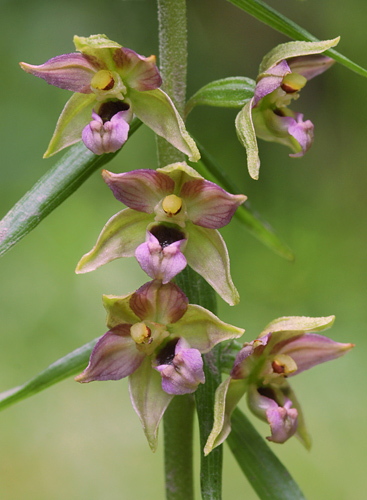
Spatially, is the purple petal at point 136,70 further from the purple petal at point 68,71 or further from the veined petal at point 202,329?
the veined petal at point 202,329

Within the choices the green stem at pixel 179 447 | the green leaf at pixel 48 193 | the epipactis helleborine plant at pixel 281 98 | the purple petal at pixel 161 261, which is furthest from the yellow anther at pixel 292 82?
the green stem at pixel 179 447

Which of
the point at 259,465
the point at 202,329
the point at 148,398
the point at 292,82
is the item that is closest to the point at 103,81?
the point at 292,82

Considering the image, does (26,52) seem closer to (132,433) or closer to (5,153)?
(5,153)

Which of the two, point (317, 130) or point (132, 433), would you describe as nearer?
point (132, 433)

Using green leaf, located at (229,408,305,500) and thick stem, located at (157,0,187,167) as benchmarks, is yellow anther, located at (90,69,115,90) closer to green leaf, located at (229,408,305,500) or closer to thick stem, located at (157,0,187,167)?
thick stem, located at (157,0,187,167)

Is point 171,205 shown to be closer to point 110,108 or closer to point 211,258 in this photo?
point 211,258

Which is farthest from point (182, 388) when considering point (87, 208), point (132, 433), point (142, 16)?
point (142, 16)
